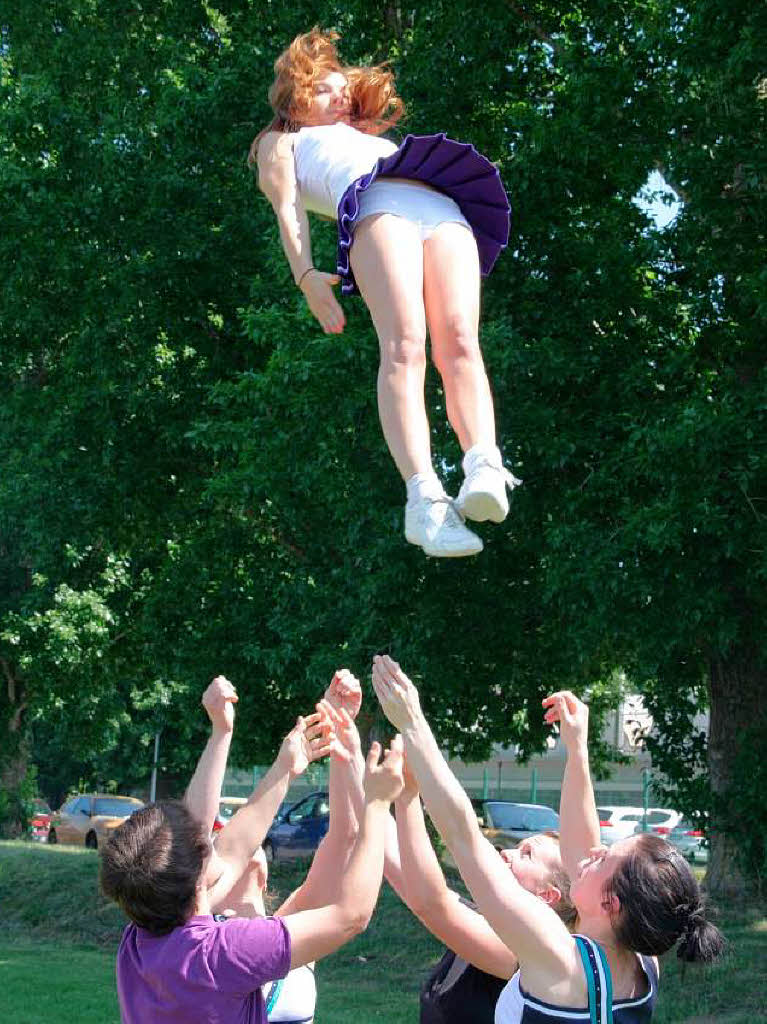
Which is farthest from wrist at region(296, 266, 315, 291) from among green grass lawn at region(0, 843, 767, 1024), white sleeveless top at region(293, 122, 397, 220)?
green grass lawn at region(0, 843, 767, 1024)

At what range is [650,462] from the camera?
983 cm

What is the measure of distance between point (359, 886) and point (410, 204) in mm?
1890

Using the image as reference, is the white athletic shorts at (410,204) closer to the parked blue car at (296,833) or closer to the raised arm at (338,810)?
the raised arm at (338,810)

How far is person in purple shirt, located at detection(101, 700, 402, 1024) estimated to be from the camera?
110 inches

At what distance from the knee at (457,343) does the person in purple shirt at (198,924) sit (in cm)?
120

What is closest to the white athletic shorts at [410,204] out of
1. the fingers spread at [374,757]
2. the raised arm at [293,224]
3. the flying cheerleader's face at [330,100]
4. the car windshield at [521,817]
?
the raised arm at [293,224]

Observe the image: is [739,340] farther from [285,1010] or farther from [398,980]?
[285,1010]

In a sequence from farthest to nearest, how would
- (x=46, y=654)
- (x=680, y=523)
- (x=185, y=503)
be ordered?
(x=46, y=654)
(x=185, y=503)
(x=680, y=523)

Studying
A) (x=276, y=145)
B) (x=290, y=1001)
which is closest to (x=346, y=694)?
(x=290, y=1001)

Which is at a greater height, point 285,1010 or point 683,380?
point 683,380

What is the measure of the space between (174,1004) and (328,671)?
9324 millimetres

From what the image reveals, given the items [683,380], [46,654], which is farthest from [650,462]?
[46,654]

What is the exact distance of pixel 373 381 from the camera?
436 inches

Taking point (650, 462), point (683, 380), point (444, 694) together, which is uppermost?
point (683, 380)
